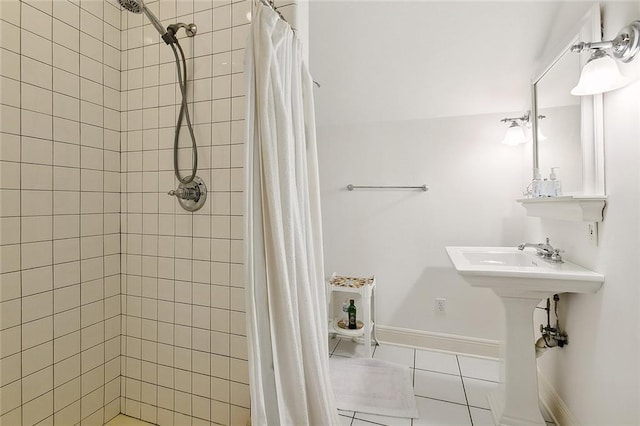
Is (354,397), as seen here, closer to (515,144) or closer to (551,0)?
(515,144)

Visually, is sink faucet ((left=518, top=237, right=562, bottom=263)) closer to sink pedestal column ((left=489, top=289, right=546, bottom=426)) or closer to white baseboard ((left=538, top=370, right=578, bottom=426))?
sink pedestal column ((left=489, top=289, right=546, bottom=426))

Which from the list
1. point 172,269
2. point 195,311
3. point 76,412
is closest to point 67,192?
point 172,269

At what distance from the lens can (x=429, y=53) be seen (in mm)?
1922

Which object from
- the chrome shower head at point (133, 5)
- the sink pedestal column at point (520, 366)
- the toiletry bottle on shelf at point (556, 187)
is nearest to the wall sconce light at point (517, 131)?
the toiletry bottle on shelf at point (556, 187)

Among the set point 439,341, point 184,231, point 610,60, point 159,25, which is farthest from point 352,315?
point 159,25

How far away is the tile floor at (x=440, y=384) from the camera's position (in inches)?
62.9

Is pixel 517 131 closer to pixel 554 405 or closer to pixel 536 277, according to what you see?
pixel 536 277

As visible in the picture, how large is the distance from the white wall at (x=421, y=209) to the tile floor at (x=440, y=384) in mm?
219

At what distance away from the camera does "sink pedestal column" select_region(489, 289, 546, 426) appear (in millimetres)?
1454

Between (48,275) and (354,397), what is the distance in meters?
1.68

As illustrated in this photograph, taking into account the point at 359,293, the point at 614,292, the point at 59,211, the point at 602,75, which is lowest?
the point at 359,293

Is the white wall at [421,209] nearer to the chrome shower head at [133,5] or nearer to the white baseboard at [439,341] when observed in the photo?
the white baseboard at [439,341]

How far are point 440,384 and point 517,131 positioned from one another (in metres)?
1.76

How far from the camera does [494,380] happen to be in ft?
6.33
